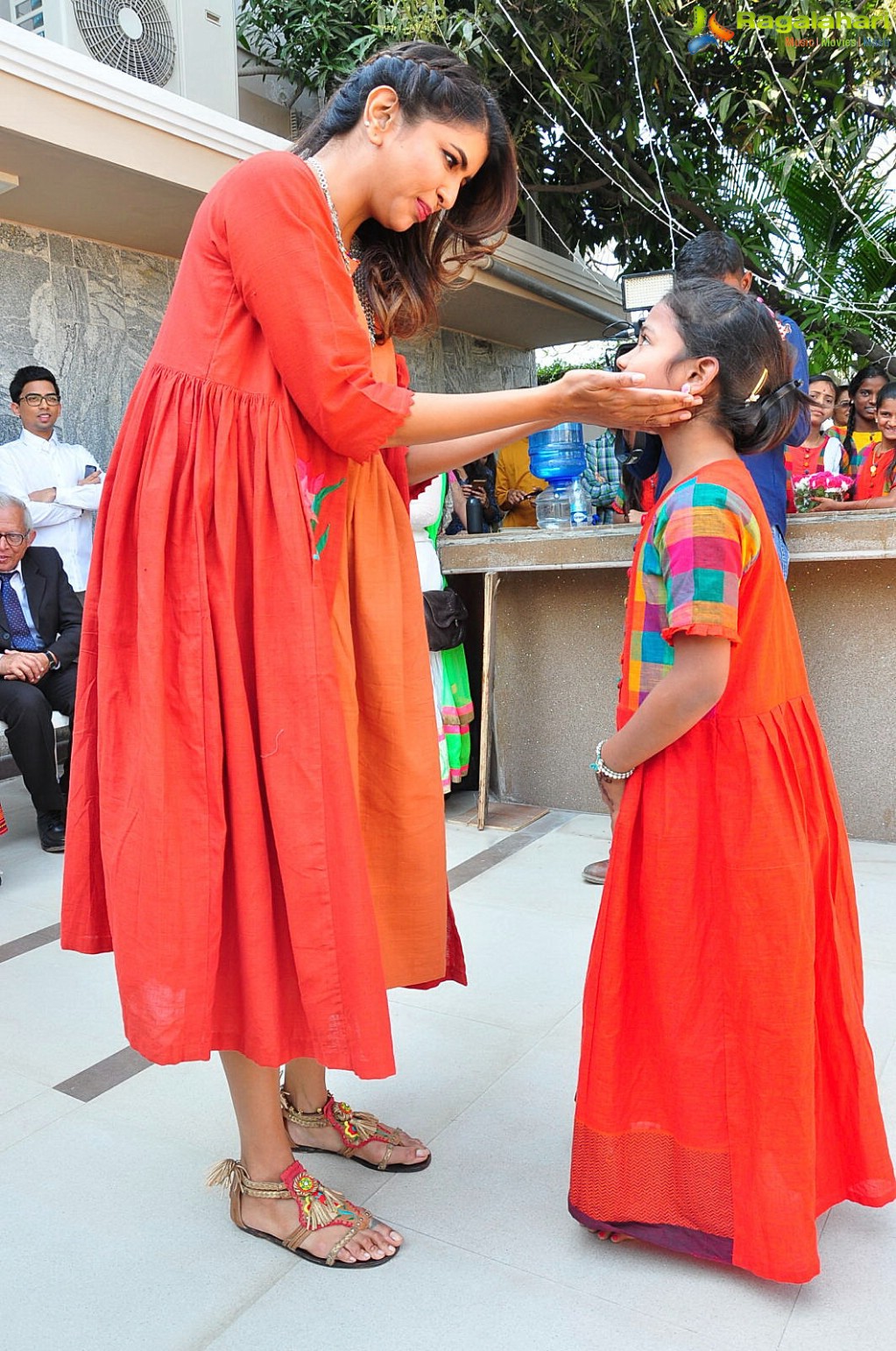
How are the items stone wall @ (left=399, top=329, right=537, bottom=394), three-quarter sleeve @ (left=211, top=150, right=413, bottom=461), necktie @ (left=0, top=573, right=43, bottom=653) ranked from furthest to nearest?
1. stone wall @ (left=399, top=329, right=537, bottom=394)
2. necktie @ (left=0, top=573, right=43, bottom=653)
3. three-quarter sleeve @ (left=211, top=150, right=413, bottom=461)

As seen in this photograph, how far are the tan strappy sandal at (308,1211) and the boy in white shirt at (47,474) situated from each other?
3.66 metres

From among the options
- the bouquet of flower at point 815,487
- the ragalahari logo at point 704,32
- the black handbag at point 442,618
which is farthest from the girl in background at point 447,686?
the ragalahari logo at point 704,32

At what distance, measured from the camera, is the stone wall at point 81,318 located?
205 inches

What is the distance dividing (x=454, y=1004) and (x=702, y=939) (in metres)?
1.15

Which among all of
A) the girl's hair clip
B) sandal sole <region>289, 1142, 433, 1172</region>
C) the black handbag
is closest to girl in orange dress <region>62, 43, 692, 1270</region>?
the girl's hair clip

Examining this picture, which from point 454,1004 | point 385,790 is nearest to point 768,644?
point 385,790

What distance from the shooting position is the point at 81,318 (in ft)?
18.1

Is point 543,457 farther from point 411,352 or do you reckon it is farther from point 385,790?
point 385,790

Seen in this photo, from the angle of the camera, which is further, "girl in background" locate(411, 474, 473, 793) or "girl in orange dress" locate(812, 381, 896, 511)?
"girl in orange dress" locate(812, 381, 896, 511)

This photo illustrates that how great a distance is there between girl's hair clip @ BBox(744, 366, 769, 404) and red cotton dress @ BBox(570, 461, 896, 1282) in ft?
0.34

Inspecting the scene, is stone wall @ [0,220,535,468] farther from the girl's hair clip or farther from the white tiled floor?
the girl's hair clip

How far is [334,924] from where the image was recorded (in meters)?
1.40

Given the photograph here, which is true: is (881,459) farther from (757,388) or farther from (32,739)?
(32,739)

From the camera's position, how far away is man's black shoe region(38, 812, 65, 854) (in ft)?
13.0
